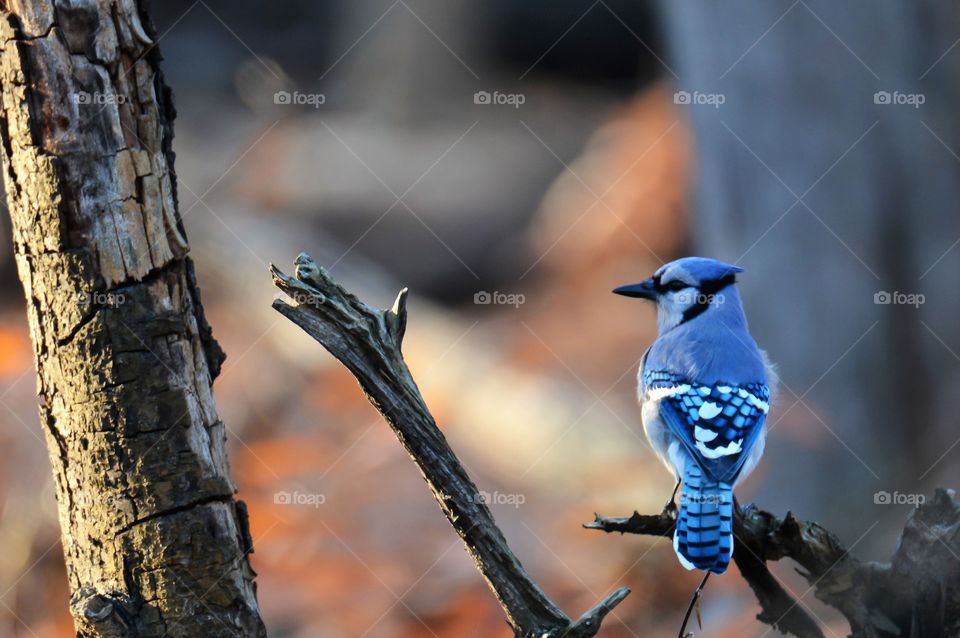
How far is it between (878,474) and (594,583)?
95 cm

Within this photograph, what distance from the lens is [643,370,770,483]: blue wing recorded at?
1.83 metres

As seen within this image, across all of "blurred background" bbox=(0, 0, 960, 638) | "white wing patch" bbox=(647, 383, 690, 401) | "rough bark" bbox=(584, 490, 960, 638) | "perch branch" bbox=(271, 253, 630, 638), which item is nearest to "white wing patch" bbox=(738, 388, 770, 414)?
"white wing patch" bbox=(647, 383, 690, 401)

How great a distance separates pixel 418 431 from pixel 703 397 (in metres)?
0.76

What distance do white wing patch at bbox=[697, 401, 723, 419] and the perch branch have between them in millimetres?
609

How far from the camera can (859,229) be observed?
118 inches

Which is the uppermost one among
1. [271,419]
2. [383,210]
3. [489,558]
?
[383,210]

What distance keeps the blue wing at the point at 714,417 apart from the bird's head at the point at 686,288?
21 centimetres

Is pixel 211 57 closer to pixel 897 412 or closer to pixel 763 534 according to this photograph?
pixel 897 412

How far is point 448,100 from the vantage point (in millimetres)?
5055

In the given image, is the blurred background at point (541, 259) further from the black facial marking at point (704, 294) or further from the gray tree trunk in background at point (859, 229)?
the black facial marking at point (704, 294)

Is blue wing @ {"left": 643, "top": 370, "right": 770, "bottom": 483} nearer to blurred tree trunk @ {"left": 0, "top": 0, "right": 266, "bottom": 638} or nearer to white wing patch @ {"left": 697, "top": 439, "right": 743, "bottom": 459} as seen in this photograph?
white wing patch @ {"left": 697, "top": 439, "right": 743, "bottom": 459}

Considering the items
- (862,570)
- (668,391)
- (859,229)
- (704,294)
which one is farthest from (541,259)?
(862,570)

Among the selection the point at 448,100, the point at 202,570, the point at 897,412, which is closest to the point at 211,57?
the point at 448,100

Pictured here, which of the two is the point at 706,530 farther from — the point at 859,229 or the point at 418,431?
the point at 859,229
